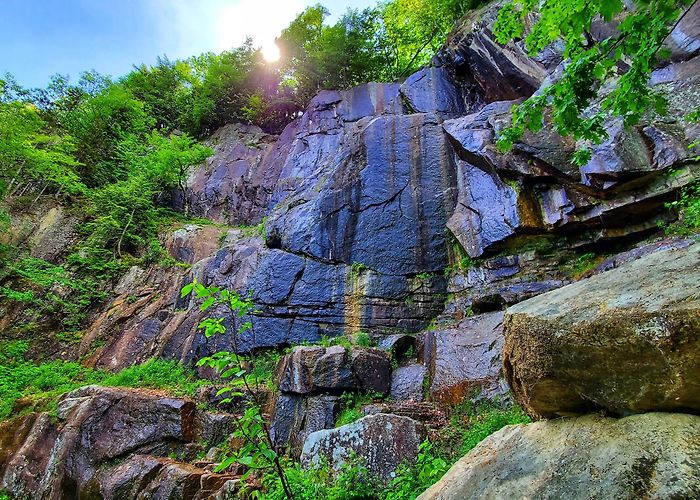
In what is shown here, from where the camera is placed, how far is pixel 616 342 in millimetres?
1393

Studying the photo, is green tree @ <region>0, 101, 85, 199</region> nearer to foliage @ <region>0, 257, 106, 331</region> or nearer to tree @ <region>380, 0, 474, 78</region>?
foliage @ <region>0, 257, 106, 331</region>

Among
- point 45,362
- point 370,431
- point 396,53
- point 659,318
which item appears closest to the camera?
point 659,318

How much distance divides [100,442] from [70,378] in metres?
4.00

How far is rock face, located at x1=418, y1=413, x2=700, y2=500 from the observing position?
1.15 m

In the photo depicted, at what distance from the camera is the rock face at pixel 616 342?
1.26 m

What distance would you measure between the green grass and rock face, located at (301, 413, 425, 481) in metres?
5.24

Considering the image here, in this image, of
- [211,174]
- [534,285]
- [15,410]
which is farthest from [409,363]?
[211,174]

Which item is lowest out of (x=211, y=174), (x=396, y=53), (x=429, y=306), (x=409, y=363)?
(x=409, y=363)

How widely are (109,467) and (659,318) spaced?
920 cm

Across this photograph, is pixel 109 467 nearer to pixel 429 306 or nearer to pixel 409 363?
pixel 409 363

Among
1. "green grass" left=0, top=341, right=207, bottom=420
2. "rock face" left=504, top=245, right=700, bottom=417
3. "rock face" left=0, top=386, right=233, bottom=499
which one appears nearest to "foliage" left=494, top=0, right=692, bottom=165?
"rock face" left=504, top=245, right=700, bottom=417

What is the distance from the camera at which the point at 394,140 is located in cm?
1281

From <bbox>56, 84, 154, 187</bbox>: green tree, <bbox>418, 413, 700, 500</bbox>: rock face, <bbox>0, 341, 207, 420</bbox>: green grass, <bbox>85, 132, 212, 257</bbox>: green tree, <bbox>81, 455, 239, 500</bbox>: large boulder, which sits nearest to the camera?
<bbox>418, 413, 700, 500</bbox>: rock face

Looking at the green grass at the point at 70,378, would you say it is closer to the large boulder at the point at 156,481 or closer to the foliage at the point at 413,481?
the large boulder at the point at 156,481
